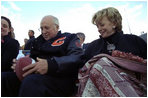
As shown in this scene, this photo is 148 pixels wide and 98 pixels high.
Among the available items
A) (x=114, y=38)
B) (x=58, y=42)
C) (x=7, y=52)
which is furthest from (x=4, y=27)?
(x=114, y=38)

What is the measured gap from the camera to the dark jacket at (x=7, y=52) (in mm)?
1933

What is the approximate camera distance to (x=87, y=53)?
2.12 metres

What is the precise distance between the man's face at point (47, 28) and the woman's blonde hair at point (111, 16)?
596mm

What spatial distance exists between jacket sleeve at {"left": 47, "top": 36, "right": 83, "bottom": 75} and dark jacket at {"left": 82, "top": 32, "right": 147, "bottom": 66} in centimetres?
19

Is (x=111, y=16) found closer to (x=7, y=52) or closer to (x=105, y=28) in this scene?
(x=105, y=28)

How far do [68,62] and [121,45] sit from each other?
702mm

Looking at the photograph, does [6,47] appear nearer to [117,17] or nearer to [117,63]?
[117,63]

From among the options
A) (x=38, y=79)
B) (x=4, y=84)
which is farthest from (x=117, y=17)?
(x=4, y=84)

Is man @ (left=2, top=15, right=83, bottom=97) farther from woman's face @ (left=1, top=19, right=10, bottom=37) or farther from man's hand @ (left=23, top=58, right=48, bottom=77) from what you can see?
woman's face @ (left=1, top=19, right=10, bottom=37)

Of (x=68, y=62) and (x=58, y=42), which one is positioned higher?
(x=58, y=42)

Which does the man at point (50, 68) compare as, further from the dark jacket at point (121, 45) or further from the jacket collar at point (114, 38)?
the jacket collar at point (114, 38)

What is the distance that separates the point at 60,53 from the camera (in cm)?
188

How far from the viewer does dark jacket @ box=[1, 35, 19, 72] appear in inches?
76.1

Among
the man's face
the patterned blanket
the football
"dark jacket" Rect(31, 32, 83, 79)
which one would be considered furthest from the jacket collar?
the football
